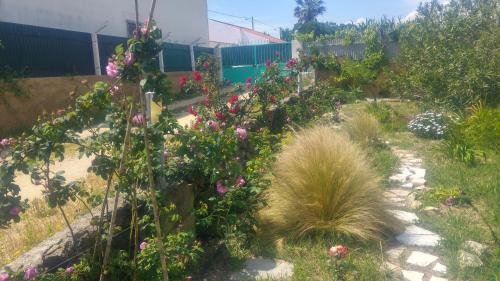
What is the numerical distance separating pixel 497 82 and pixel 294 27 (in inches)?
1484

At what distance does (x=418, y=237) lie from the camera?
3.10m

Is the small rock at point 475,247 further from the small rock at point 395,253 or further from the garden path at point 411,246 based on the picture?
the small rock at point 395,253

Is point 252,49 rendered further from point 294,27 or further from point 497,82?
point 294,27

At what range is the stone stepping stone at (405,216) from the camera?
3.42m

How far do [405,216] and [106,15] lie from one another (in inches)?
480

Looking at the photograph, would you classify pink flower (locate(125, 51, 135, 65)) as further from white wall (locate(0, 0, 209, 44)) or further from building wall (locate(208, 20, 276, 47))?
building wall (locate(208, 20, 276, 47))

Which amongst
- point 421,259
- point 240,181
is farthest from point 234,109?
point 421,259

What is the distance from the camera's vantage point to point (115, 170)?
224 cm

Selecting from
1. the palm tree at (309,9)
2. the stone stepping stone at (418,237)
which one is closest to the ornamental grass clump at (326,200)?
the stone stepping stone at (418,237)

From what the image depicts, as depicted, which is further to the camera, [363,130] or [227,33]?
[227,33]

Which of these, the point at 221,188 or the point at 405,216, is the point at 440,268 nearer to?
the point at 405,216

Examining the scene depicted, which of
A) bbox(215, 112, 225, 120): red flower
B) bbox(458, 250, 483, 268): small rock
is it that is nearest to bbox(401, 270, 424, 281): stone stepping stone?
bbox(458, 250, 483, 268): small rock

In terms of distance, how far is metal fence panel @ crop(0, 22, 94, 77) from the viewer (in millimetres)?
9086

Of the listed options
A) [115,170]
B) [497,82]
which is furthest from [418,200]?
[497,82]
